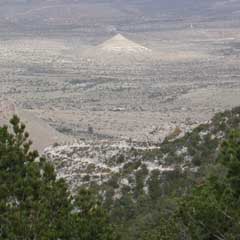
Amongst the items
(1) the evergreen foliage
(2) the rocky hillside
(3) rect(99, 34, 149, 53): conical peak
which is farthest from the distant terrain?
(1) the evergreen foliage

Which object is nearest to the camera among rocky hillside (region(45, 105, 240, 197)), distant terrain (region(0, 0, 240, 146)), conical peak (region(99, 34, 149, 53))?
rocky hillside (region(45, 105, 240, 197))

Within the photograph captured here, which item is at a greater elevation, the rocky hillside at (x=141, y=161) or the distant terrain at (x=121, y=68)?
the rocky hillside at (x=141, y=161)

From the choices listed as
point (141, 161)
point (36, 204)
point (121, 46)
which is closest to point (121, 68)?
point (121, 46)

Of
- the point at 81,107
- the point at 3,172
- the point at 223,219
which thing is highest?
the point at 3,172

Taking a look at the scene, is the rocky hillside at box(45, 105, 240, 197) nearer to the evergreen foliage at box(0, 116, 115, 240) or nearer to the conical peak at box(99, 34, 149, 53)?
the evergreen foliage at box(0, 116, 115, 240)

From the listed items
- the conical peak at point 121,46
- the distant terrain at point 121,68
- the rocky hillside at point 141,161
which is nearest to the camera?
the rocky hillside at point 141,161

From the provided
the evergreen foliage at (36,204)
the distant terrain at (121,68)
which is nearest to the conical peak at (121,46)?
the distant terrain at (121,68)

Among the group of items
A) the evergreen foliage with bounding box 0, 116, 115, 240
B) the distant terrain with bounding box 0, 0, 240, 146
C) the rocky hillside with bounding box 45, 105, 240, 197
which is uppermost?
the evergreen foliage with bounding box 0, 116, 115, 240

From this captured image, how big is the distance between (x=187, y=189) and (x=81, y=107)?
55176 mm

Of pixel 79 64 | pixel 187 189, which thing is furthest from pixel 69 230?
pixel 79 64

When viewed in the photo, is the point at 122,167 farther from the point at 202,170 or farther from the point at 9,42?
the point at 9,42

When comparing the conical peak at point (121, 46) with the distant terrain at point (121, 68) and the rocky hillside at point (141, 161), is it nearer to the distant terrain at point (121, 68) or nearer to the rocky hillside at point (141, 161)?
the distant terrain at point (121, 68)

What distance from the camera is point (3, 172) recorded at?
15016 mm

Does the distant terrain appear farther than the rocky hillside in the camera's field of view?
Yes
